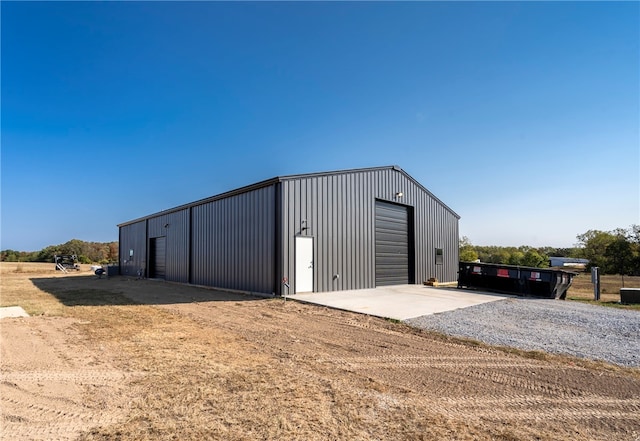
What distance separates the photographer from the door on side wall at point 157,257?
21.9m

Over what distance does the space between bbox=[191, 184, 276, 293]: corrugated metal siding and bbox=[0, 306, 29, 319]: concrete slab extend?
6.87 metres

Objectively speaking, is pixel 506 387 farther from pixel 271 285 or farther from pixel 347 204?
pixel 347 204

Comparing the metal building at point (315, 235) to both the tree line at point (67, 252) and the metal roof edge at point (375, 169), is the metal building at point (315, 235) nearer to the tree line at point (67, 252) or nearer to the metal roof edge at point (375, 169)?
the metal roof edge at point (375, 169)

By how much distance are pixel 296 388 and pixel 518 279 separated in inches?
486

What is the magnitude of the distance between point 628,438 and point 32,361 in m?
6.94

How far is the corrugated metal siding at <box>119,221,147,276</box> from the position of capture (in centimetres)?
2482

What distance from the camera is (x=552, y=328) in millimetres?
7328

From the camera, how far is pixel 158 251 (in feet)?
75.3

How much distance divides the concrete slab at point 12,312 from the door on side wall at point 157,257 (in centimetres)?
1206

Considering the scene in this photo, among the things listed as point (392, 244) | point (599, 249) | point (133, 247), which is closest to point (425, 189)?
point (392, 244)

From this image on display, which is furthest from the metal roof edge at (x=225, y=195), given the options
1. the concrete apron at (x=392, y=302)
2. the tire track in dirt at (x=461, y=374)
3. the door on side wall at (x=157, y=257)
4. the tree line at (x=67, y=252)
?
the tree line at (x=67, y=252)

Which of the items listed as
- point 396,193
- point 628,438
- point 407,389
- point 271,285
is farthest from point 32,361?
point 396,193

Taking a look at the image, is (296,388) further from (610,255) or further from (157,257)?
(610,255)

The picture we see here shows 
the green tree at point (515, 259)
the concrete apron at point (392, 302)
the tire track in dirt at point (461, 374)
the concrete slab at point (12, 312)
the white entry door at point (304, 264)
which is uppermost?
the white entry door at point (304, 264)
